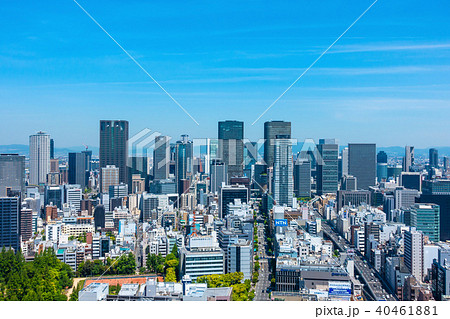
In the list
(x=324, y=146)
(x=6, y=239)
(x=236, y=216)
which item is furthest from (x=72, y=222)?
(x=324, y=146)

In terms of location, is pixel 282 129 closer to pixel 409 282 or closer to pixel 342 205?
pixel 409 282

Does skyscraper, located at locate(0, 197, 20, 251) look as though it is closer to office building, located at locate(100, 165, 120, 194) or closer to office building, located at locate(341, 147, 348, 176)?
office building, located at locate(100, 165, 120, 194)

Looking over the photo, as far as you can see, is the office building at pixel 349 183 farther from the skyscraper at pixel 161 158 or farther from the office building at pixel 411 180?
the skyscraper at pixel 161 158

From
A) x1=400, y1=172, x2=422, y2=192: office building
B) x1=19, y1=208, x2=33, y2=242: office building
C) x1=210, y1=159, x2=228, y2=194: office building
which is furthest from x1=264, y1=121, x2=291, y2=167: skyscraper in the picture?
x1=400, y1=172, x2=422, y2=192: office building

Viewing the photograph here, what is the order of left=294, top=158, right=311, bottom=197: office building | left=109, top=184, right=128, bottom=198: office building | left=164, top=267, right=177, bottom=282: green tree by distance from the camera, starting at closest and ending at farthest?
→ 1. left=164, top=267, right=177, bottom=282: green tree
2. left=294, top=158, right=311, bottom=197: office building
3. left=109, top=184, right=128, bottom=198: office building

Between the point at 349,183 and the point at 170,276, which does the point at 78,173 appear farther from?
the point at 170,276

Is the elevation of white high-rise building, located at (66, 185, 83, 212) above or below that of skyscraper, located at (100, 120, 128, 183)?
below
